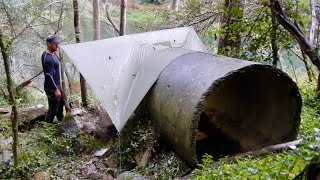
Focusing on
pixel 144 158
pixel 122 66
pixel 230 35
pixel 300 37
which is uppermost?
pixel 300 37

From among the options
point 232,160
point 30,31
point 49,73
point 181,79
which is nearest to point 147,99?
point 181,79

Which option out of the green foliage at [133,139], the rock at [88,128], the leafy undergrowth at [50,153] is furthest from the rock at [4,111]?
the green foliage at [133,139]

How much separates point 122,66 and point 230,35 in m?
2.08

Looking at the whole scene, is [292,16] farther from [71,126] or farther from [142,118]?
[71,126]

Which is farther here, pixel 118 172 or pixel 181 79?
pixel 118 172

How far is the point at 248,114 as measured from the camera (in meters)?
4.81

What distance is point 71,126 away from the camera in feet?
18.7

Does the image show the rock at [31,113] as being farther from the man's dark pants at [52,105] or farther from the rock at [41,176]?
the rock at [41,176]

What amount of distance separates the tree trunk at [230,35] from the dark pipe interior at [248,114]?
3.65ft

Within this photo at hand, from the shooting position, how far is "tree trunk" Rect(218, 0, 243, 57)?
230 inches

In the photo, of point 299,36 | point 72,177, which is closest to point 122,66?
point 72,177

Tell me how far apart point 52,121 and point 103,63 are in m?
1.74

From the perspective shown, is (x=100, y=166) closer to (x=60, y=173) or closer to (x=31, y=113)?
(x=60, y=173)

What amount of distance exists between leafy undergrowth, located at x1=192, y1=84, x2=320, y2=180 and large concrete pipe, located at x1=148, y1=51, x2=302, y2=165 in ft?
1.10
